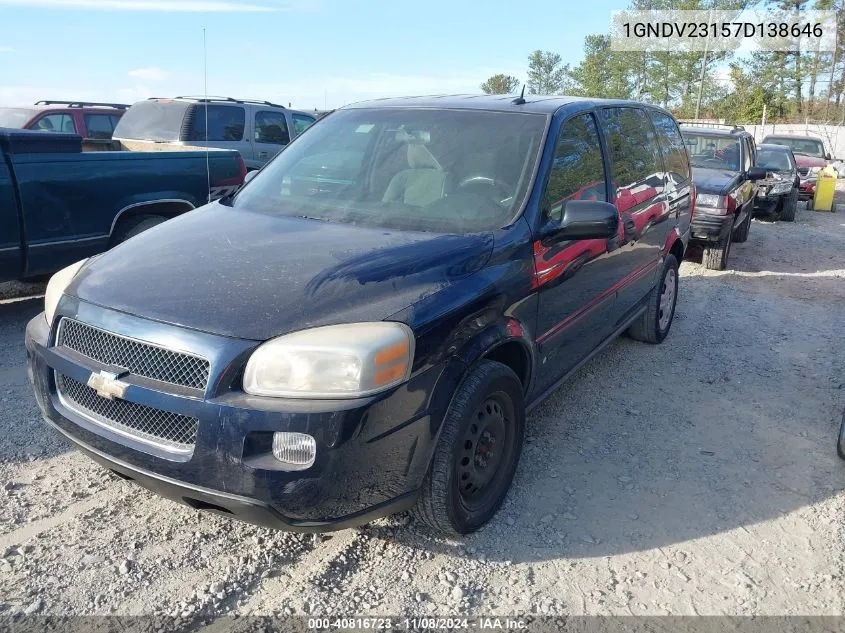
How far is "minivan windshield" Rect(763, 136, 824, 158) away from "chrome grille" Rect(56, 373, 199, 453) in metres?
20.4

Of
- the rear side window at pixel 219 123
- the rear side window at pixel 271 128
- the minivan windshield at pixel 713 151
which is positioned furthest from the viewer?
the rear side window at pixel 271 128

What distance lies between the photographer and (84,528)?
2.95m

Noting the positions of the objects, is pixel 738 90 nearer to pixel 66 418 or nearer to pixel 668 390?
pixel 668 390

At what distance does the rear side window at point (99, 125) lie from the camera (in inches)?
464

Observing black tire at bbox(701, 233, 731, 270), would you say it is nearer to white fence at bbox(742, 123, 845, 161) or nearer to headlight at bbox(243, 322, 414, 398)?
headlight at bbox(243, 322, 414, 398)

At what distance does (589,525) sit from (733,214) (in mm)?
6724

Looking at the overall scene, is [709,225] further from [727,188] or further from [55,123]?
[55,123]

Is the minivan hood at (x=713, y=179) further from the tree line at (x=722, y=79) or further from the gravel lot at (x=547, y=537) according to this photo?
the tree line at (x=722, y=79)

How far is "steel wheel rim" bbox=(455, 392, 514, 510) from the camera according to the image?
114 inches

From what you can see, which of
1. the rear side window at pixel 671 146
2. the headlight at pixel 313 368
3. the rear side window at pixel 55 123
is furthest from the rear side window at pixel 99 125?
the headlight at pixel 313 368

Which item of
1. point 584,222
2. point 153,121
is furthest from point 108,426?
point 153,121

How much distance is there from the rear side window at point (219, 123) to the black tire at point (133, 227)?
15.1 feet

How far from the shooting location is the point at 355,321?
2.42m

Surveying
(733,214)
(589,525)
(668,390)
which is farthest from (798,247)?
(589,525)
